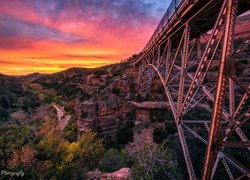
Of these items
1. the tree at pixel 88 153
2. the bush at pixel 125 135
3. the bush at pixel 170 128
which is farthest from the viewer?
the bush at pixel 125 135

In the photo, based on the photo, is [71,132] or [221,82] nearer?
[221,82]

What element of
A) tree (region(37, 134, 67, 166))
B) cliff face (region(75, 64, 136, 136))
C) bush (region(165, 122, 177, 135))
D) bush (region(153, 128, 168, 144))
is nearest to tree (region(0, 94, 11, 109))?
cliff face (region(75, 64, 136, 136))

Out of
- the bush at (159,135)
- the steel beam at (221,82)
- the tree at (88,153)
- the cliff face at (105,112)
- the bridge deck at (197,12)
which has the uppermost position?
the bridge deck at (197,12)

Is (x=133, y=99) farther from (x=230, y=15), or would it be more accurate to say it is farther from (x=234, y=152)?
(x=230, y=15)

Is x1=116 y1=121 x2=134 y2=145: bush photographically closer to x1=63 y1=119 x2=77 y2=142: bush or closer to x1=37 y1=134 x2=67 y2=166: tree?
x1=37 y1=134 x2=67 y2=166: tree

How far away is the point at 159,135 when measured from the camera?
62.3ft

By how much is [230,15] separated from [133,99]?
73.1ft

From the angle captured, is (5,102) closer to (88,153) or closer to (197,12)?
(88,153)

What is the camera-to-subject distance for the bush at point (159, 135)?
18.6 meters

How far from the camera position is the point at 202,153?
46.2 ft

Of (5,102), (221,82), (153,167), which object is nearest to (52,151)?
(153,167)

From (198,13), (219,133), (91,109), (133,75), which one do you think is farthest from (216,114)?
(133,75)

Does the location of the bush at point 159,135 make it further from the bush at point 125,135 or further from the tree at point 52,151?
the tree at point 52,151

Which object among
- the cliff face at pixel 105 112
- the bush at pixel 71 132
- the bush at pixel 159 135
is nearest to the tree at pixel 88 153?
the cliff face at pixel 105 112
